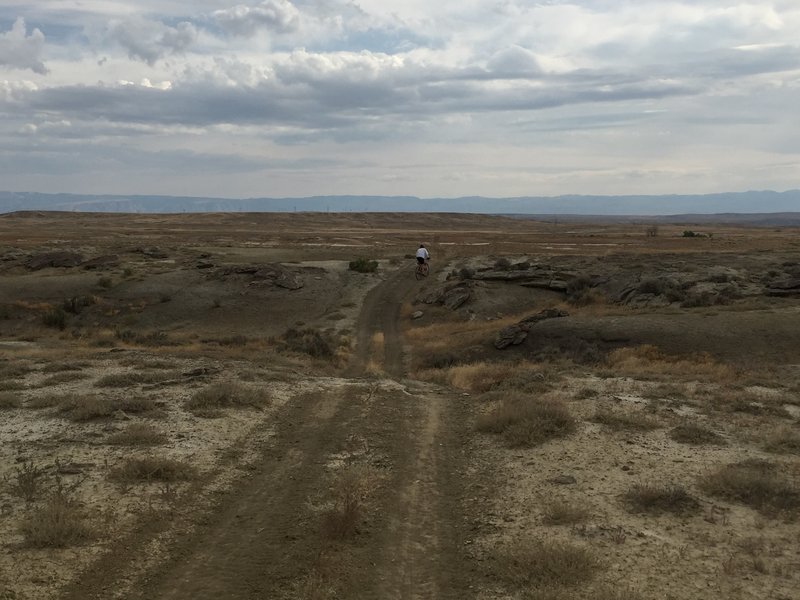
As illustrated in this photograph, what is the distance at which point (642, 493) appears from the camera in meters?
9.28

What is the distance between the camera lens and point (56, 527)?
7.84 meters

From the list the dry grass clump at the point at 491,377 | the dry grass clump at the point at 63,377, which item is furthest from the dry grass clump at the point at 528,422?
the dry grass clump at the point at 63,377

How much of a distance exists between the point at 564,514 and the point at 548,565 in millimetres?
1589

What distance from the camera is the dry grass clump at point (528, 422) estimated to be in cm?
1236

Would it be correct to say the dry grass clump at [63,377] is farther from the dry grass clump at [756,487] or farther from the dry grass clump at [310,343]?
the dry grass clump at [756,487]

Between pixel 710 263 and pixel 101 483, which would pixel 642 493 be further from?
pixel 710 263

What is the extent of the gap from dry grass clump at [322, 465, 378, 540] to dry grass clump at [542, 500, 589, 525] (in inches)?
111

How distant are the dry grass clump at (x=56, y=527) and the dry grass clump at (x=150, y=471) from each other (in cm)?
137

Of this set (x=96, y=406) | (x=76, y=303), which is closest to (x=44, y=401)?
(x=96, y=406)

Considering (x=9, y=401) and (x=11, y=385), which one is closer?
(x=9, y=401)

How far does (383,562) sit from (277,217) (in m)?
174

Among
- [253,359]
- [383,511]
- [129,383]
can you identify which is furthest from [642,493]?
[253,359]

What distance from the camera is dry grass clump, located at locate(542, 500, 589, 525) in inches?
343

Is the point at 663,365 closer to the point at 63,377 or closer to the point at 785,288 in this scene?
the point at 785,288
